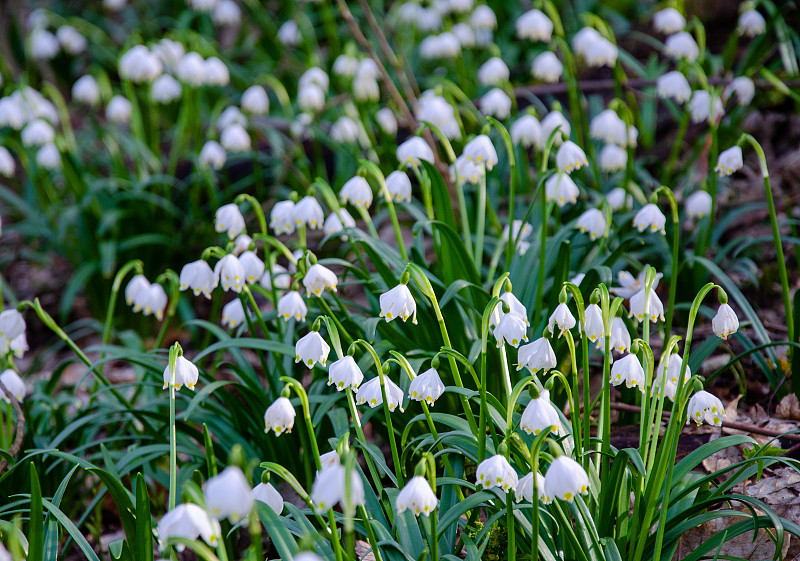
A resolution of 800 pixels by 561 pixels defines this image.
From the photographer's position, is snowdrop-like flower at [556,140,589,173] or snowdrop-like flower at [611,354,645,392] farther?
snowdrop-like flower at [556,140,589,173]

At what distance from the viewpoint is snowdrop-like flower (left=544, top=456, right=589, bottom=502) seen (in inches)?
54.5

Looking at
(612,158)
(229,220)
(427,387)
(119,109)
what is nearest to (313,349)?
(427,387)

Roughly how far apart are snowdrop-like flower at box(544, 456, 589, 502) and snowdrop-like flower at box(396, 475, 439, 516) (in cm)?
23

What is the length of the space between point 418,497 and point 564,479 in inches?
11.1

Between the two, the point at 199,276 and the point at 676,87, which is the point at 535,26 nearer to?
the point at 676,87

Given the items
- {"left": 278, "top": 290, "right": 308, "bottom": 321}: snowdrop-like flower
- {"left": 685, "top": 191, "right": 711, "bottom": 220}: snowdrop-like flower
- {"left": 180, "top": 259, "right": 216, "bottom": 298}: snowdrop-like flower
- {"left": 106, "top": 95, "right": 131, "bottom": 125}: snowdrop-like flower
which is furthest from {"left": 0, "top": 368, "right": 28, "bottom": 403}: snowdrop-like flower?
{"left": 685, "top": 191, "right": 711, "bottom": 220}: snowdrop-like flower

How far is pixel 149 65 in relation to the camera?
402 centimetres

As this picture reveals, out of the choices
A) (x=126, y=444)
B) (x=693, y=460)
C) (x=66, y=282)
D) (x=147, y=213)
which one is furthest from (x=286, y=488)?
(x=66, y=282)

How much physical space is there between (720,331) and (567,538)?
65 cm

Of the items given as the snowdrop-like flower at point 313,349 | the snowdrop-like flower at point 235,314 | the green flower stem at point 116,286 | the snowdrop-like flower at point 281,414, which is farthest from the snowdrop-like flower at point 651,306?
the green flower stem at point 116,286

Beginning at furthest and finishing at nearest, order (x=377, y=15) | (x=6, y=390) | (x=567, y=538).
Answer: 1. (x=377, y=15)
2. (x=6, y=390)
3. (x=567, y=538)

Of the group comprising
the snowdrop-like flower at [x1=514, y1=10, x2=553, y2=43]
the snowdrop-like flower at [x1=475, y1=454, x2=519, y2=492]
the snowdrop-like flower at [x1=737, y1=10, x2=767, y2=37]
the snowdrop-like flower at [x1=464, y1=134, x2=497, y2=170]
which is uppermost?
the snowdrop-like flower at [x1=514, y1=10, x2=553, y2=43]

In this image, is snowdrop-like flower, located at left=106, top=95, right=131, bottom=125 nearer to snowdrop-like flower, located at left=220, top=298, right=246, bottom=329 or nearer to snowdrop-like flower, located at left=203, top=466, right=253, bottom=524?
snowdrop-like flower, located at left=220, top=298, right=246, bottom=329

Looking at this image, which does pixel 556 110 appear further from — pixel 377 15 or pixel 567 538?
pixel 377 15
